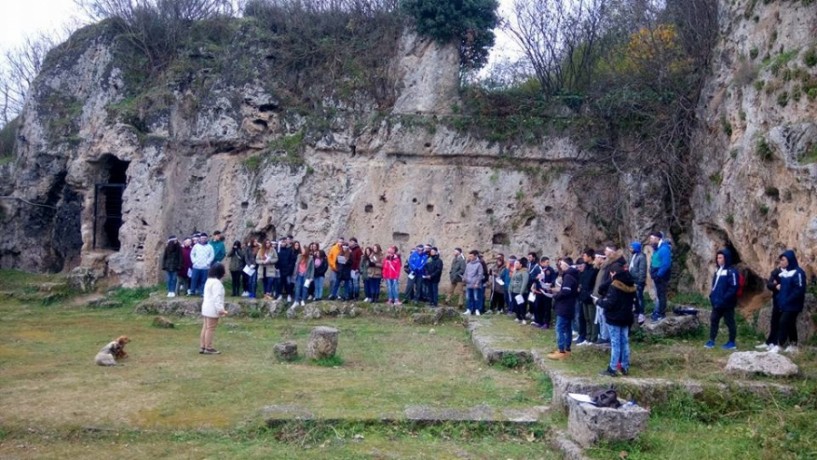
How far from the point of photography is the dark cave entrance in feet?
75.1

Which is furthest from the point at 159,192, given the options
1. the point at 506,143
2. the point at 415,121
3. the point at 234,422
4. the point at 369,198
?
the point at 234,422

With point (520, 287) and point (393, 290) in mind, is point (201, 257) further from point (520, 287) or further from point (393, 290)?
point (520, 287)

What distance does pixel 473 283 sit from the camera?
1828 cm

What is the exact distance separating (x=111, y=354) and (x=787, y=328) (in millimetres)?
10582

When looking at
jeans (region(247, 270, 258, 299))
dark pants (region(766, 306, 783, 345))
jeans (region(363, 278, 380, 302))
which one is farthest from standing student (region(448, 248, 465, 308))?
dark pants (region(766, 306, 783, 345))

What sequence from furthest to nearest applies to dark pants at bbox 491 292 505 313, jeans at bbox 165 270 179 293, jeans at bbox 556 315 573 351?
jeans at bbox 165 270 179 293
dark pants at bbox 491 292 505 313
jeans at bbox 556 315 573 351

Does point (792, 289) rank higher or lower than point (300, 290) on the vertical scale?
higher

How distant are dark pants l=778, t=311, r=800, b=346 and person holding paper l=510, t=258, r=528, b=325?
5.51 metres

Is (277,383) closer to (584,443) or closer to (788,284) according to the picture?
(584,443)

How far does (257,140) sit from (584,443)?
1698 centimetres

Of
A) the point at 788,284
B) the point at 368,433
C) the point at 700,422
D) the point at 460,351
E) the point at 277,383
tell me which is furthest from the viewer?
the point at 460,351

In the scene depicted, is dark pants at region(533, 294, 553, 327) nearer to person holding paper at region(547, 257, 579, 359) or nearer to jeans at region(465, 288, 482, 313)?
jeans at region(465, 288, 482, 313)

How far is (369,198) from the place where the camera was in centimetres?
2167

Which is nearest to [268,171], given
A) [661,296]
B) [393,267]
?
[393,267]
